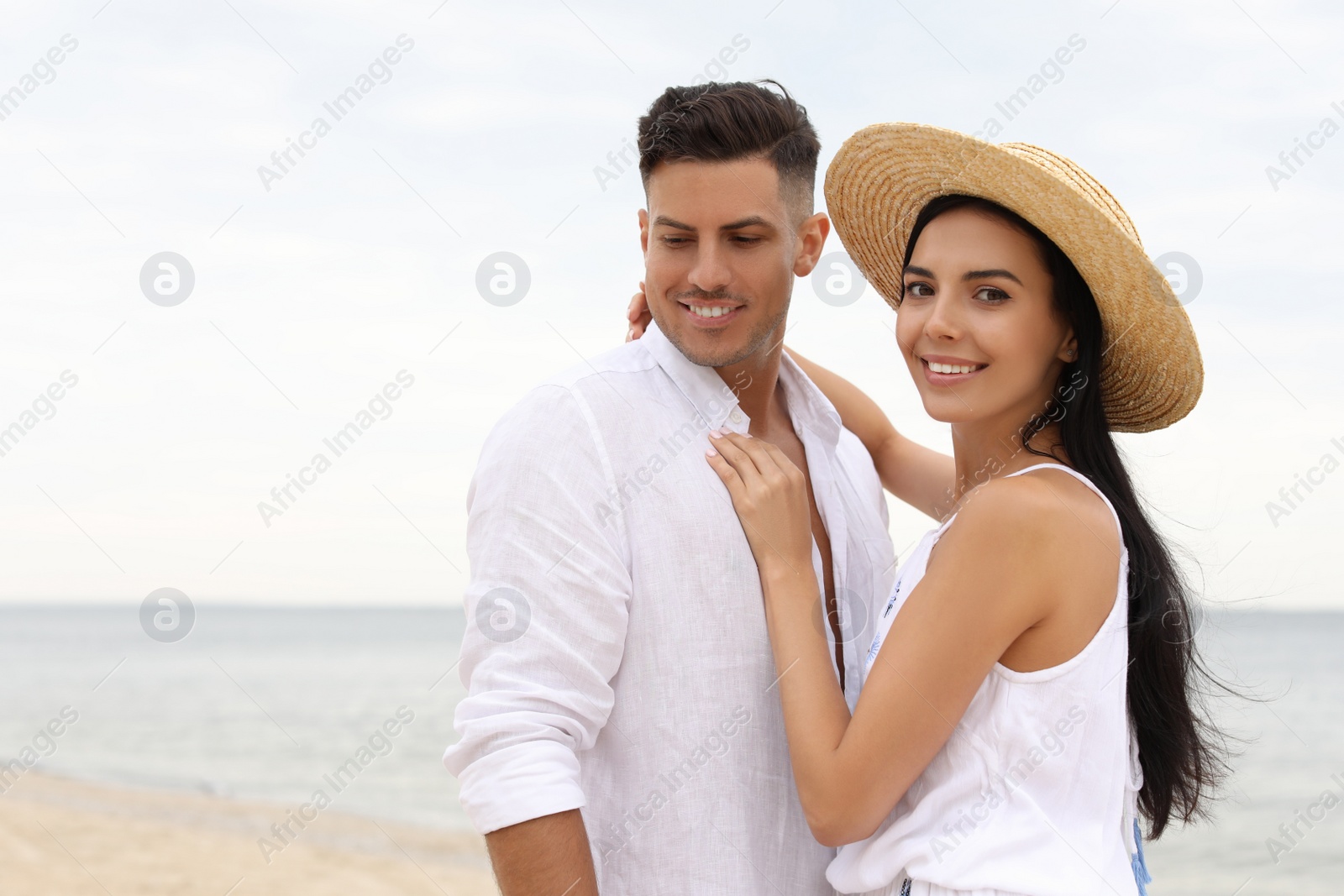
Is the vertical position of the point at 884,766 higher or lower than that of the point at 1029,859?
higher

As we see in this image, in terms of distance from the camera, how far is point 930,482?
3297 millimetres

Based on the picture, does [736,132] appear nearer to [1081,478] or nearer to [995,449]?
[995,449]

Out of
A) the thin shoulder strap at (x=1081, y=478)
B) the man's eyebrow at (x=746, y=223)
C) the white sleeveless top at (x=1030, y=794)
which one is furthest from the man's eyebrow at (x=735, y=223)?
the white sleeveless top at (x=1030, y=794)

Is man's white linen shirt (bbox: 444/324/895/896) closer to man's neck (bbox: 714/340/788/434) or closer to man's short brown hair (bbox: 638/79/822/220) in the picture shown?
man's neck (bbox: 714/340/788/434)

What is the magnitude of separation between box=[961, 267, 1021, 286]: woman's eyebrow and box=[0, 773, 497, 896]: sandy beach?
8.15 m

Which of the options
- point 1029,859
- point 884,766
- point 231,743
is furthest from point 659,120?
point 231,743

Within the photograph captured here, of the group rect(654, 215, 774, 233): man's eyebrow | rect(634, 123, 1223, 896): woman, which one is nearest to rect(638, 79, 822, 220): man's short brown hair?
rect(654, 215, 774, 233): man's eyebrow

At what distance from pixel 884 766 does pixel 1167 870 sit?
8972 millimetres

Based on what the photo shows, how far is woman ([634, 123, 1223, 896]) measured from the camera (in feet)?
6.97

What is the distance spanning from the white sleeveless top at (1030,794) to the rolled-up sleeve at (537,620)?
2.30ft

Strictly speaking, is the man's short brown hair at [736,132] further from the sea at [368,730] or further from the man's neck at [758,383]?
the sea at [368,730]

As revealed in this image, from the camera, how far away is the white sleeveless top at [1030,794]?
2.09 metres

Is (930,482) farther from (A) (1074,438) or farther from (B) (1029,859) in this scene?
(B) (1029,859)

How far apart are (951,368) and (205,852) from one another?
32.4 feet
